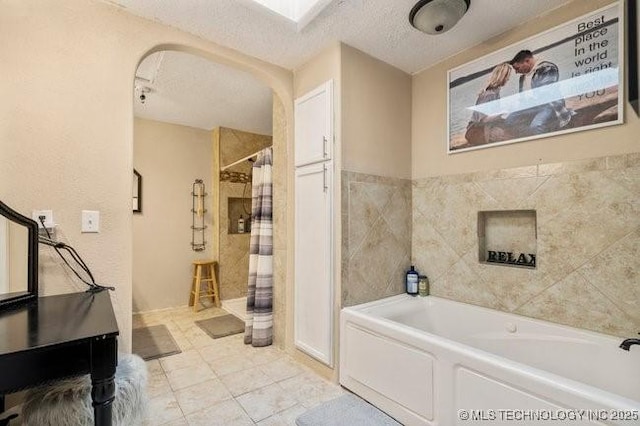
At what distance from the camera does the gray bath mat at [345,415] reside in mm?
1677

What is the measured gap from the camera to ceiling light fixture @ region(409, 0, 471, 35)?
160 centimetres

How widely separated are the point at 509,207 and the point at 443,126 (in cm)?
81

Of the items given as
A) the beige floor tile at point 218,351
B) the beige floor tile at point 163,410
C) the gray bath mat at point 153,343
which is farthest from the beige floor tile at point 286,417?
the gray bath mat at point 153,343

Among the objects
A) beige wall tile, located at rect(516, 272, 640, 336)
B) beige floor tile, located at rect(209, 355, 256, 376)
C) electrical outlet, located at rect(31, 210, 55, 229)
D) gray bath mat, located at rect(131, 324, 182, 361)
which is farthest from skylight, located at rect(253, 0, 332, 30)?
gray bath mat, located at rect(131, 324, 182, 361)

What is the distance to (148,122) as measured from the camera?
3738 mm

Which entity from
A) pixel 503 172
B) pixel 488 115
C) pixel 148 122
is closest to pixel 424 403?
pixel 503 172

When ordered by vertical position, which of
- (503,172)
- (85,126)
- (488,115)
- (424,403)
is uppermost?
(488,115)

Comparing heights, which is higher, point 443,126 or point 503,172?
point 443,126

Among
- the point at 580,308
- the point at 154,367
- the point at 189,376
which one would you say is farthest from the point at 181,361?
the point at 580,308

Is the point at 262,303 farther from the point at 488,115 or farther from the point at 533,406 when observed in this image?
the point at 488,115

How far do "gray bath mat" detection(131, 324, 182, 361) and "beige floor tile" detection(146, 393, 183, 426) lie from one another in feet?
2.32

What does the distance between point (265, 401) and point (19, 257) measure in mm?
1549

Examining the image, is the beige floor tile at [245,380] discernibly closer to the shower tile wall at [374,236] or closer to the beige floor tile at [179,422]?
the beige floor tile at [179,422]

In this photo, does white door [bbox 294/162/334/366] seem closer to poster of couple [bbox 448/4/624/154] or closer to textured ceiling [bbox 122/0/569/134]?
textured ceiling [bbox 122/0/569/134]
